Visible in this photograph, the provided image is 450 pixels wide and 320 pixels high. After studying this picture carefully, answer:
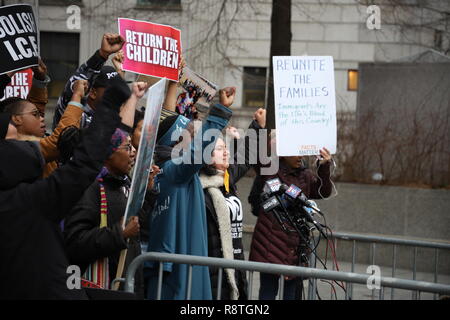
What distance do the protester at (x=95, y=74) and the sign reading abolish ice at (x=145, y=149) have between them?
123cm

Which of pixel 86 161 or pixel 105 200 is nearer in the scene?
pixel 86 161

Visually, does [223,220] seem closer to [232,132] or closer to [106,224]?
[232,132]

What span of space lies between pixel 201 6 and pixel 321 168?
45.1 feet

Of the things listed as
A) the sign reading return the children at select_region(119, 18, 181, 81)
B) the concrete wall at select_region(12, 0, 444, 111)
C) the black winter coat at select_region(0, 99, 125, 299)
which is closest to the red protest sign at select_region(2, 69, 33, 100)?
the sign reading return the children at select_region(119, 18, 181, 81)

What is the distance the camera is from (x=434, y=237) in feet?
35.9

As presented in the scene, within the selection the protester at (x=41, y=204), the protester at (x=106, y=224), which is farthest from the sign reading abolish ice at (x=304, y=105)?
the protester at (x=41, y=204)

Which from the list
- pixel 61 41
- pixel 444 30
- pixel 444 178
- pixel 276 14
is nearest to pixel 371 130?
pixel 444 178

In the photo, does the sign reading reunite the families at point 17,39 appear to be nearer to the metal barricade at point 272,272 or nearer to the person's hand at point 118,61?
the person's hand at point 118,61

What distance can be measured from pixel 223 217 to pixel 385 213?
6.60 meters

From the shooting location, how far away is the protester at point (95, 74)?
5.10 metres

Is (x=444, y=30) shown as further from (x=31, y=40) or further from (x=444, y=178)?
(x=31, y=40)

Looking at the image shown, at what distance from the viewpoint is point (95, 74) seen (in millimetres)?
5219

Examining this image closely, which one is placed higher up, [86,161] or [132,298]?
[86,161]

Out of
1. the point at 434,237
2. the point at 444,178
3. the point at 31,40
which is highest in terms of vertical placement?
the point at 31,40
